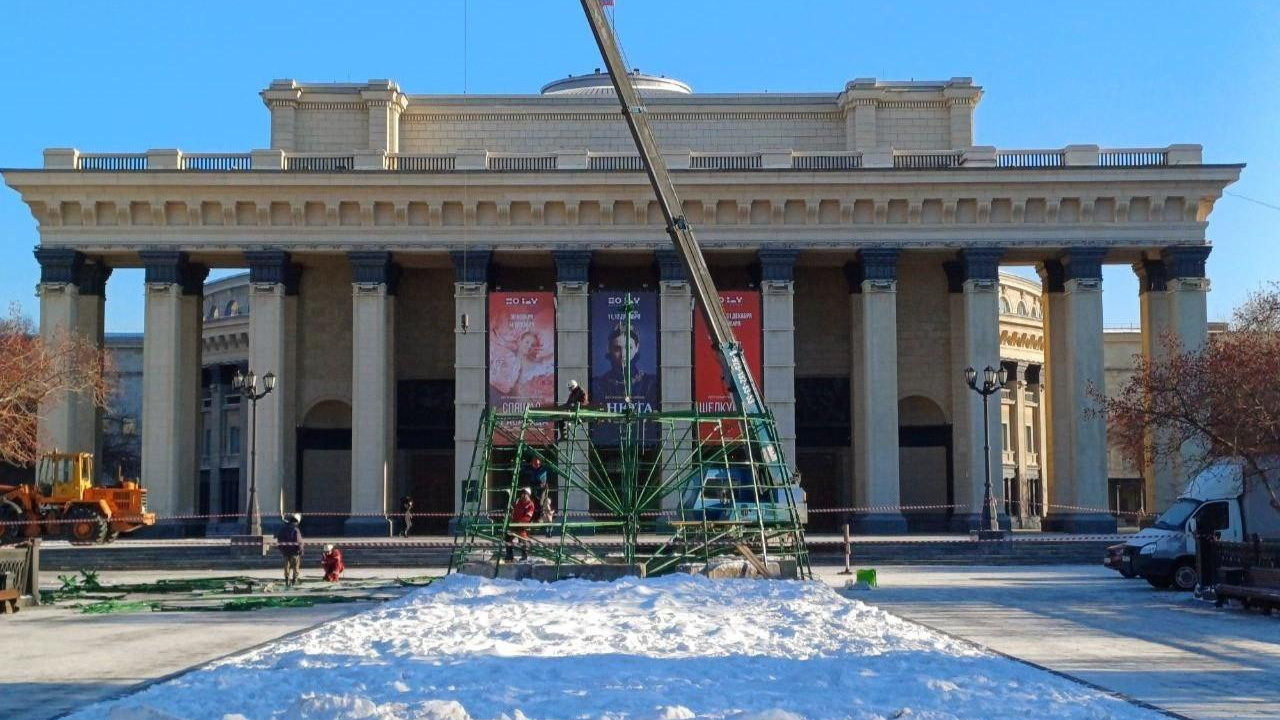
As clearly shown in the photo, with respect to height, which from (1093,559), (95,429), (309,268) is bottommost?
(1093,559)

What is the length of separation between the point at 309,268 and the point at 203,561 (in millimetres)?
17048

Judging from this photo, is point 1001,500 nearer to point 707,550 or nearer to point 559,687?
point 707,550

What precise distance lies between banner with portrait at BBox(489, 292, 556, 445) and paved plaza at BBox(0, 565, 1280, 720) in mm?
20523

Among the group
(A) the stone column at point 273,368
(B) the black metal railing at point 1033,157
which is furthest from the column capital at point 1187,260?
(A) the stone column at point 273,368

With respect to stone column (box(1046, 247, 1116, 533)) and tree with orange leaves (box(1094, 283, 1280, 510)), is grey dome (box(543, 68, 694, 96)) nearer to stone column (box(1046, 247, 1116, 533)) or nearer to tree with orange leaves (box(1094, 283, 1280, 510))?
stone column (box(1046, 247, 1116, 533))

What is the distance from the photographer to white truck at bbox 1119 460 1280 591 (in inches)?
1046

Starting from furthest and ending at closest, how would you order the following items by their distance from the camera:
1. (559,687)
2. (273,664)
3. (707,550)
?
(707,550) < (273,664) < (559,687)

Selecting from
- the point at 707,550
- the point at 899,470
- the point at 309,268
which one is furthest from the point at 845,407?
the point at 707,550

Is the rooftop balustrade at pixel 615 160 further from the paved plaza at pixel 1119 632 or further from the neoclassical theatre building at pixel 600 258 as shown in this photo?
the paved plaza at pixel 1119 632

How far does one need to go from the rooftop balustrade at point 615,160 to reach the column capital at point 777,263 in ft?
8.67

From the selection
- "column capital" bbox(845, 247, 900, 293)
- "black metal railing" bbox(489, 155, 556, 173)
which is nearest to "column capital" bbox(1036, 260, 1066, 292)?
"column capital" bbox(845, 247, 900, 293)

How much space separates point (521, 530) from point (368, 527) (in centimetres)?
1956

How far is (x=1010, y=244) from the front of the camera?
4634 centimetres

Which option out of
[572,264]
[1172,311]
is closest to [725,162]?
[572,264]
